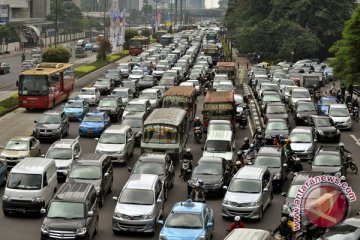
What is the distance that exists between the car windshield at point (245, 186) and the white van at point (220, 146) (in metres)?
7.32

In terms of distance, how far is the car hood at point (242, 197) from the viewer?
87.8ft

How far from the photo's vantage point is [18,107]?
5488 centimetres

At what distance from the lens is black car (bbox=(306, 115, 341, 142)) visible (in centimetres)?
4288

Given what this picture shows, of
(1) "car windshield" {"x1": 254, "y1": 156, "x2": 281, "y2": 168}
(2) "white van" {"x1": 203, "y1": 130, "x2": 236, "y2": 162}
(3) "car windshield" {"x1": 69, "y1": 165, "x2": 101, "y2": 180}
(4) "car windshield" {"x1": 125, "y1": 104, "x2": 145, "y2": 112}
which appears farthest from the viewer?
(4) "car windshield" {"x1": 125, "y1": 104, "x2": 145, "y2": 112}

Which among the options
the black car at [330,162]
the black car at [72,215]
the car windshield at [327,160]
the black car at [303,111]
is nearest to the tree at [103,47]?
the black car at [303,111]

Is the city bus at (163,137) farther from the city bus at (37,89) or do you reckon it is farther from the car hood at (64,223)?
the city bus at (37,89)

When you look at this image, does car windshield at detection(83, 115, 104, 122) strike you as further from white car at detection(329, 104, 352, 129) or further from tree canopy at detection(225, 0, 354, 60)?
tree canopy at detection(225, 0, 354, 60)

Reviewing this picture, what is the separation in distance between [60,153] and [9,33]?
10269 cm

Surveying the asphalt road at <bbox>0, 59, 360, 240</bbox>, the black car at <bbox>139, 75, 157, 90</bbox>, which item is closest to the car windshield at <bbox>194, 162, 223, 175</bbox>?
the asphalt road at <bbox>0, 59, 360, 240</bbox>

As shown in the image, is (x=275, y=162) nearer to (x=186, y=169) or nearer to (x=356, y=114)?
(x=186, y=169)

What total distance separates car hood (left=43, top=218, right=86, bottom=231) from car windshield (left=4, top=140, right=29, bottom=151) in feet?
39.4

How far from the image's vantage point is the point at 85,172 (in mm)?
29328

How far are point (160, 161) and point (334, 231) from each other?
14.3 metres

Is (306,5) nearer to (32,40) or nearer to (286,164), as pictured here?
(32,40)
